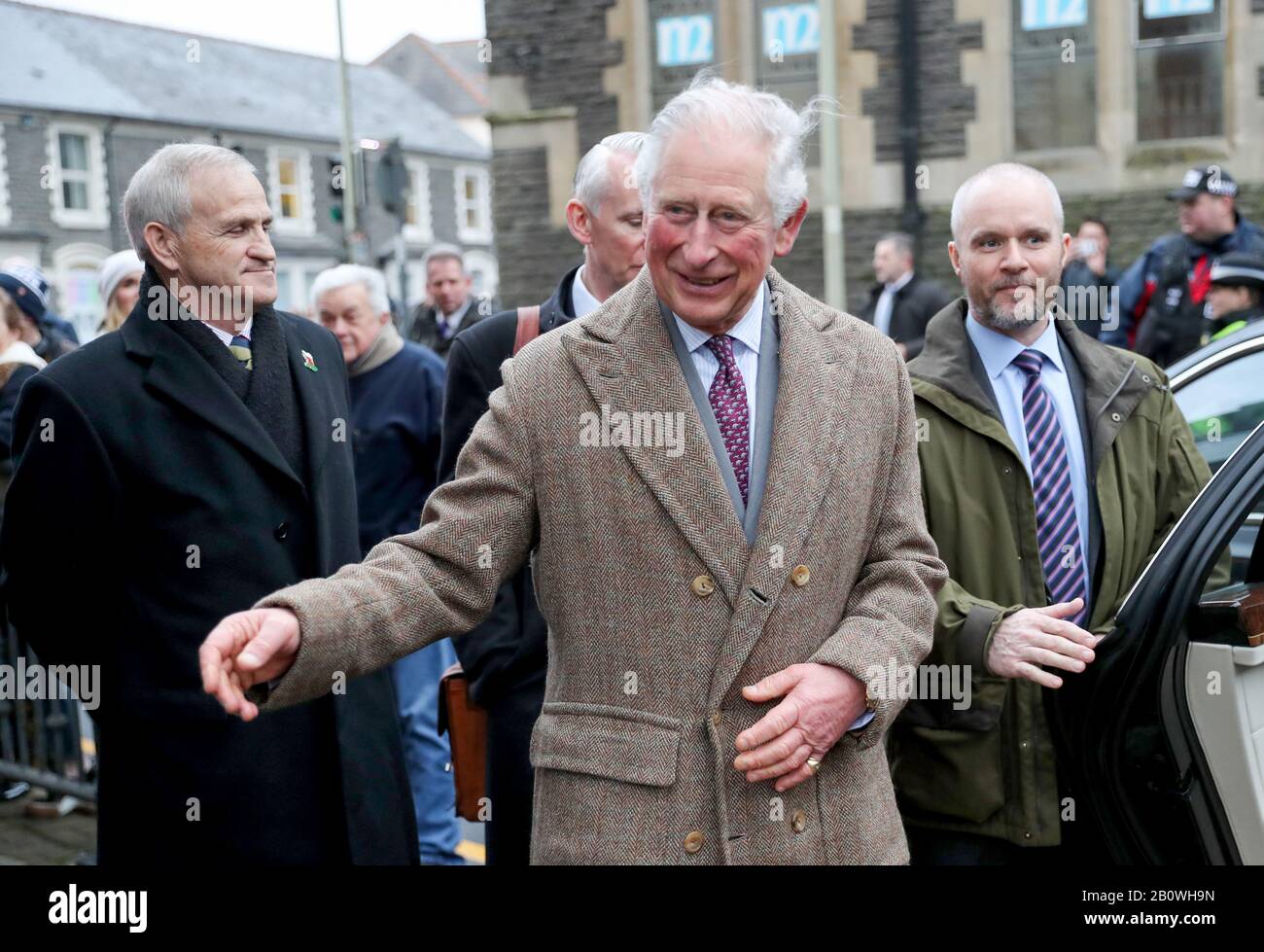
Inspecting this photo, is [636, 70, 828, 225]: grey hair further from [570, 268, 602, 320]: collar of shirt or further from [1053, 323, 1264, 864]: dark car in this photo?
[570, 268, 602, 320]: collar of shirt

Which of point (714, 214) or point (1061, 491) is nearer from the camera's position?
point (714, 214)

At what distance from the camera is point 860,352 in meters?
2.50

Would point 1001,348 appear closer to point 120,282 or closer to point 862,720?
point 862,720

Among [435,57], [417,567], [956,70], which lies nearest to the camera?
[417,567]

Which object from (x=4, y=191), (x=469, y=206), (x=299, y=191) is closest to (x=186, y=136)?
(x=4, y=191)

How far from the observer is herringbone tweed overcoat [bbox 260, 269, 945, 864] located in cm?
234

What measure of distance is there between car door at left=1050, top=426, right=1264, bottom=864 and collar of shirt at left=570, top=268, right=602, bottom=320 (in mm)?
1498

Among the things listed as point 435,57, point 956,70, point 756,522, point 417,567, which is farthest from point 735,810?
point 435,57

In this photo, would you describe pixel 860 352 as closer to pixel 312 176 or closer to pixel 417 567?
pixel 417 567

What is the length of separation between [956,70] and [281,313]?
36.8ft

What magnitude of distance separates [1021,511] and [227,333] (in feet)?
6.02

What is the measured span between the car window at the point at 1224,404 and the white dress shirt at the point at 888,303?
20.9 ft

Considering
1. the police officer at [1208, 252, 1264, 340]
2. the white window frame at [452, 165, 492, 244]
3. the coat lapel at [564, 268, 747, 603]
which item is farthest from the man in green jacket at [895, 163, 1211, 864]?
the white window frame at [452, 165, 492, 244]

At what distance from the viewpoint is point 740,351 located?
8.18ft
